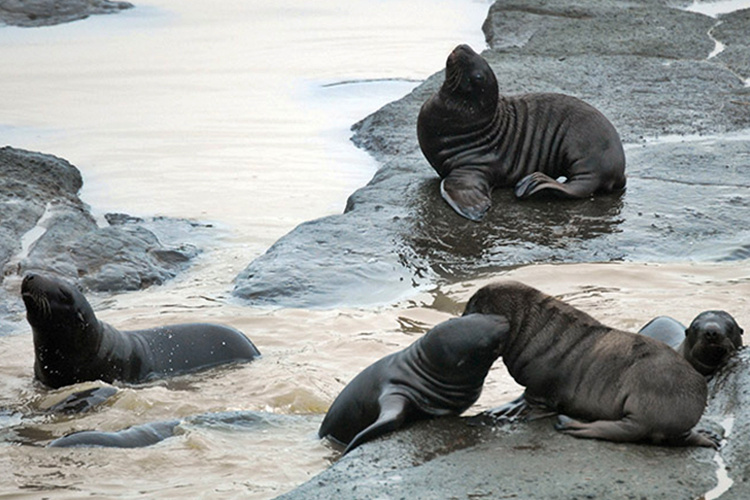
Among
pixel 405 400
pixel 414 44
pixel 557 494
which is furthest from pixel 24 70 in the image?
pixel 557 494

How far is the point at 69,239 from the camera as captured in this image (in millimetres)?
9305

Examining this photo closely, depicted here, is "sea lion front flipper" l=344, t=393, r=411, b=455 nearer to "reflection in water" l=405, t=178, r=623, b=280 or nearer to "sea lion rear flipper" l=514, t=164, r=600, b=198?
"reflection in water" l=405, t=178, r=623, b=280

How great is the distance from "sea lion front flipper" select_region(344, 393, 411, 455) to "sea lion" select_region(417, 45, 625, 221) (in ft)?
14.3

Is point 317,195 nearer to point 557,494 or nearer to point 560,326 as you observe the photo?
point 560,326

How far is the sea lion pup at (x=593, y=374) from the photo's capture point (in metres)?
4.66

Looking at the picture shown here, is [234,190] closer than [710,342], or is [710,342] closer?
[710,342]

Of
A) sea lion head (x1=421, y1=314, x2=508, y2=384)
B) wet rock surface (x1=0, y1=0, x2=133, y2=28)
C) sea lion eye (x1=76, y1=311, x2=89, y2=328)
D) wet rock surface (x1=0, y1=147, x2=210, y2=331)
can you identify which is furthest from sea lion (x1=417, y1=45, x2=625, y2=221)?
wet rock surface (x1=0, y1=0, x2=133, y2=28)

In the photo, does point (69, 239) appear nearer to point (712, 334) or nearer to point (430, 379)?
point (430, 379)

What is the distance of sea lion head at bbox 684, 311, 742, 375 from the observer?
5402 millimetres

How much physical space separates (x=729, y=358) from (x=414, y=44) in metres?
13.3

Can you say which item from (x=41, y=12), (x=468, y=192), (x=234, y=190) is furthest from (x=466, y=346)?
(x=41, y=12)

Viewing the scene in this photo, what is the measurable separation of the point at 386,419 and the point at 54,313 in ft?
8.96

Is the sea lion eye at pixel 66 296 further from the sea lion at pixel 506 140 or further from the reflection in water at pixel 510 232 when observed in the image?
the sea lion at pixel 506 140

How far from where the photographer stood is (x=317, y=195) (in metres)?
11.3
